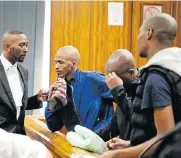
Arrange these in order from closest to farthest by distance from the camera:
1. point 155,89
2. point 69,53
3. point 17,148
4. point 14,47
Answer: point 155,89 < point 17,148 < point 69,53 < point 14,47

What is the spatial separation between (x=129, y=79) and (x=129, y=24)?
2.61 m

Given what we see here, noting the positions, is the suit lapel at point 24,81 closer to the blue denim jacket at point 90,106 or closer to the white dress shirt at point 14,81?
the white dress shirt at point 14,81

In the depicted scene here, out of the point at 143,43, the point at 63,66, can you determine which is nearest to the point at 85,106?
the point at 63,66

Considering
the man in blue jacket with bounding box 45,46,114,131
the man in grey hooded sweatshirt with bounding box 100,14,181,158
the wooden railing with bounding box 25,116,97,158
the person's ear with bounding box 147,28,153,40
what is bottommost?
the wooden railing with bounding box 25,116,97,158

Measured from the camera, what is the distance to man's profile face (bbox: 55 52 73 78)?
3109 millimetres

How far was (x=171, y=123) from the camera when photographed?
1464mm

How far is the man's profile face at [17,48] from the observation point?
3.30 metres

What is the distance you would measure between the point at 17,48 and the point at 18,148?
1805 millimetres

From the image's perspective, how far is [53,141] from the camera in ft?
8.35

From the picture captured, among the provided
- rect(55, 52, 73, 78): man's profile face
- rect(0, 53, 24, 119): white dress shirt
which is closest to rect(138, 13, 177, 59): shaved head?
rect(55, 52, 73, 78): man's profile face

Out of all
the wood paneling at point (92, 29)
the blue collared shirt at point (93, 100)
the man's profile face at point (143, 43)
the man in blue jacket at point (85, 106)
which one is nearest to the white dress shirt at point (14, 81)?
the man in blue jacket at point (85, 106)

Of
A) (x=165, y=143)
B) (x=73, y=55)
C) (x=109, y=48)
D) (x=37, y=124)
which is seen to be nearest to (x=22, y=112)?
(x=37, y=124)

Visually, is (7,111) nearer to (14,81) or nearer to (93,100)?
(14,81)

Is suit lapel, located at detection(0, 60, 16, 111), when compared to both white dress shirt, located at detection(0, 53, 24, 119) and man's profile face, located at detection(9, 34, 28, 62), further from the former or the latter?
man's profile face, located at detection(9, 34, 28, 62)
